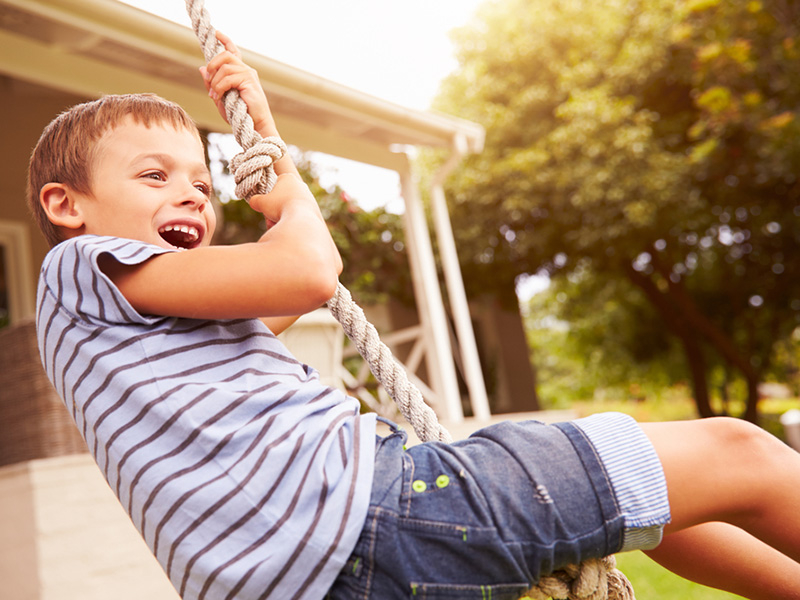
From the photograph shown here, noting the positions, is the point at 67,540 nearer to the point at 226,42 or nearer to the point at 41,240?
the point at 226,42

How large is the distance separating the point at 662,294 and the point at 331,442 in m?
12.9

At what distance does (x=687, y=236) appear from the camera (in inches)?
498

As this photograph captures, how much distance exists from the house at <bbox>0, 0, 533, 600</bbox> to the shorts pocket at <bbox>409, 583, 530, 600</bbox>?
8.65 ft

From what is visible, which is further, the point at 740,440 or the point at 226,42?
the point at 226,42

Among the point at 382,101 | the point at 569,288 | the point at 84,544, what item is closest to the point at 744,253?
the point at 569,288

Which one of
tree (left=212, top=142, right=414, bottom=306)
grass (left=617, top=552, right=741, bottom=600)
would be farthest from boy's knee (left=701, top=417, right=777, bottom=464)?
tree (left=212, top=142, right=414, bottom=306)

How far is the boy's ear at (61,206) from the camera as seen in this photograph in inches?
50.3

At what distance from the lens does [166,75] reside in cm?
462

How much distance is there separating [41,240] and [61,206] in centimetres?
444

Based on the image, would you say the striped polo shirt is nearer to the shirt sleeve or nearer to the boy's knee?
the shirt sleeve

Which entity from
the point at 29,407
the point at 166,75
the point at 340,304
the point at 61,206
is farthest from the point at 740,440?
the point at 166,75

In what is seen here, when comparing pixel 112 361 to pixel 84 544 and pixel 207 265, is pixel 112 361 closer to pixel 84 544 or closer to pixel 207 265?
pixel 207 265

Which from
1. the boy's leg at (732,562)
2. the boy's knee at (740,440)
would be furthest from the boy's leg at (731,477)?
the boy's leg at (732,562)

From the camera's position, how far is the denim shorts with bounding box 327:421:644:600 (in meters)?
1.02
